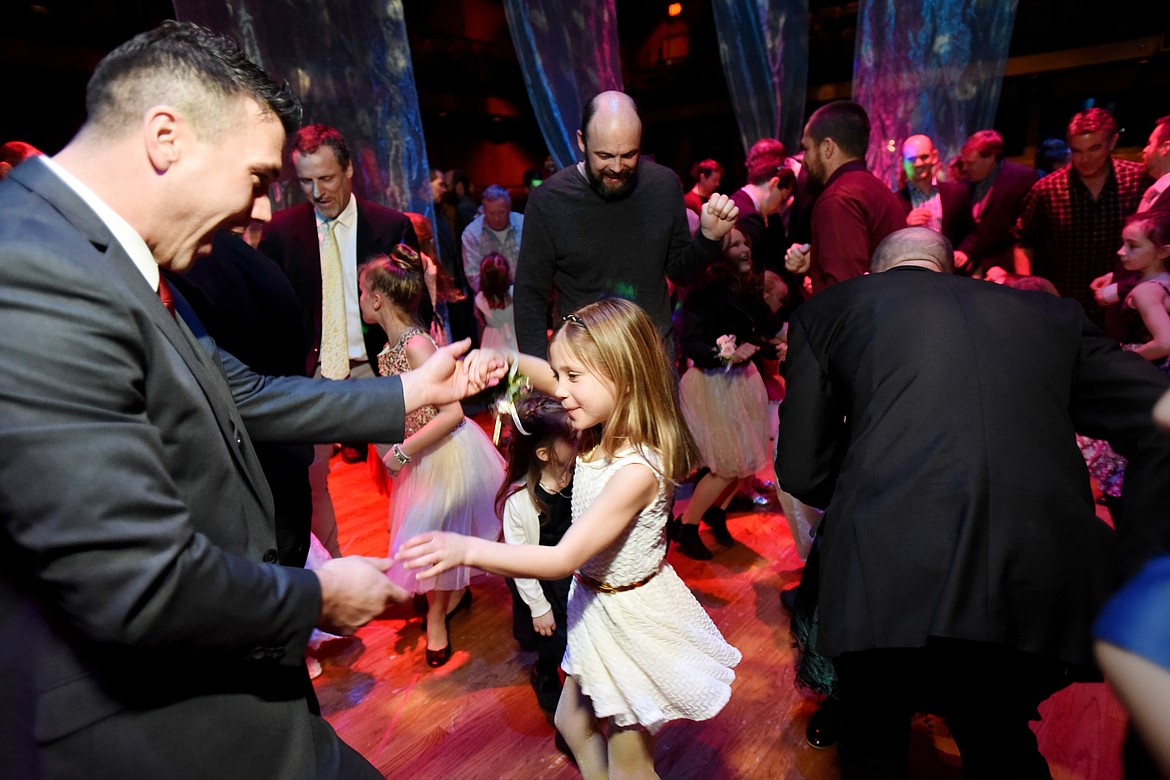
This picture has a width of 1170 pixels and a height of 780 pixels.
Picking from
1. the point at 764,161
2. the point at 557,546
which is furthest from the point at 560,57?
the point at 557,546

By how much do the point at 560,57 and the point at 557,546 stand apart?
11.7 ft

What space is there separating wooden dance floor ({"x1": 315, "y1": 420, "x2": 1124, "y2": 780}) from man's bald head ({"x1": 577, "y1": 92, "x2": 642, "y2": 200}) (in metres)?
2.02

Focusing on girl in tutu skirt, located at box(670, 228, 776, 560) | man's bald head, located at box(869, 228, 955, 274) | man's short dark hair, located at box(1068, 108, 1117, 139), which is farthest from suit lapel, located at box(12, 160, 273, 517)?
man's short dark hair, located at box(1068, 108, 1117, 139)

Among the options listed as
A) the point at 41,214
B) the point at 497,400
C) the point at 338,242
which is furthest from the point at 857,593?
the point at 338,242

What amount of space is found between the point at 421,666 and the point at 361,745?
1.59 ft

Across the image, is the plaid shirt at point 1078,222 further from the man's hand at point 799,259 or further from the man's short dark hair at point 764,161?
the man's hand at point 799,259

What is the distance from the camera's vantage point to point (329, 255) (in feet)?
10.7

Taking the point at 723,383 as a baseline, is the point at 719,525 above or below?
below

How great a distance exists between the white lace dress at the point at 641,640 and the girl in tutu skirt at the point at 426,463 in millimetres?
1239

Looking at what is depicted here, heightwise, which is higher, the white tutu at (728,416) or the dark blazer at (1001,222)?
the dark blazer at (1001,222)

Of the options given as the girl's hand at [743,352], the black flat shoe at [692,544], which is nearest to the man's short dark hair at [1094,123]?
the girl's hand at [743,352]

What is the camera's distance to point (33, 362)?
83 centimetres

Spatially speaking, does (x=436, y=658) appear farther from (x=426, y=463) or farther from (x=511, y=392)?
(x=511, y=392)

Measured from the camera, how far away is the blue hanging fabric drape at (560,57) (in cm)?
409
